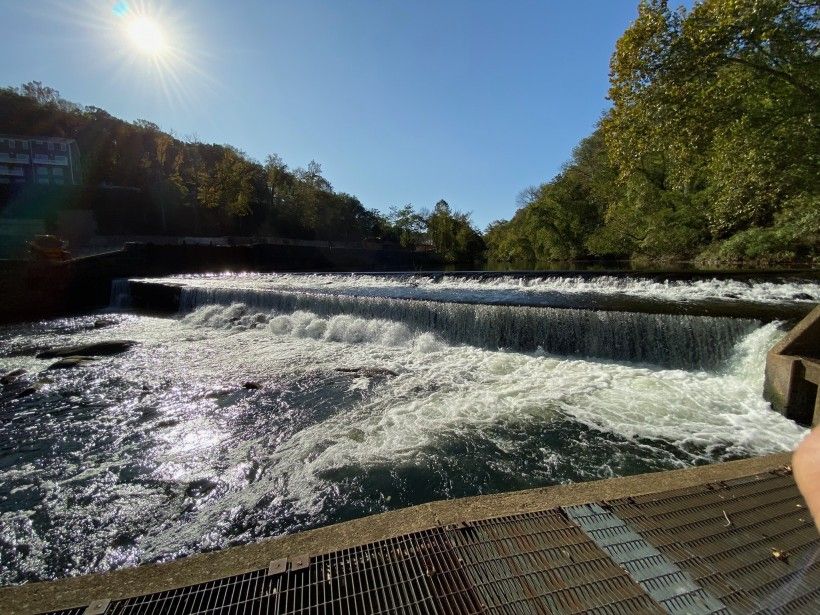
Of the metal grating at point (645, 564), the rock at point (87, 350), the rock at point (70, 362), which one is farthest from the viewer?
the rock at point (87, 350)

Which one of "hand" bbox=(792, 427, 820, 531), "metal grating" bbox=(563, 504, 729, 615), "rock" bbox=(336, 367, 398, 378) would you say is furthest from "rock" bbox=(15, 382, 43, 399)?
"hand" bbox=(792, 427, 820, 531)

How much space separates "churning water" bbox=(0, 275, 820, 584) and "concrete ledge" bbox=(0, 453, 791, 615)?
139 cm

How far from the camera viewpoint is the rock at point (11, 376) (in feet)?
25.0

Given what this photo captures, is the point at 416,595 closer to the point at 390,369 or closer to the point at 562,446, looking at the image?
the point at 562,446

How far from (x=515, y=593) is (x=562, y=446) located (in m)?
3.44

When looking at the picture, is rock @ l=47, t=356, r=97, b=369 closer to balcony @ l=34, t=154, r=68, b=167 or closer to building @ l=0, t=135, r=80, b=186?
building @ l=0, t=135, r=80, b=186

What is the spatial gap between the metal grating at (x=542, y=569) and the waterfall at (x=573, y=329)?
6644 millimetres

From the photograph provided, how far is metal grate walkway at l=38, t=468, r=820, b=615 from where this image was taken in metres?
1.72

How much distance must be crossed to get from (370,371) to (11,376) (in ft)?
24.3

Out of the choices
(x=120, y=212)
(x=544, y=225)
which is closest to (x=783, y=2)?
(x=544, y=225)

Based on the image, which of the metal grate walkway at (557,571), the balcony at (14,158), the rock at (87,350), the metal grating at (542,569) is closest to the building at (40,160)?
the balcony at (14,158)

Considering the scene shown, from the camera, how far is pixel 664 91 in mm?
9523

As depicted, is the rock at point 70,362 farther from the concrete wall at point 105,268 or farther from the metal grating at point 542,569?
the metal grating at point 542,569

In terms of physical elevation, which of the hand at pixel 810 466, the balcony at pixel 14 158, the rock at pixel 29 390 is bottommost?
the rock at pixel 29 390
